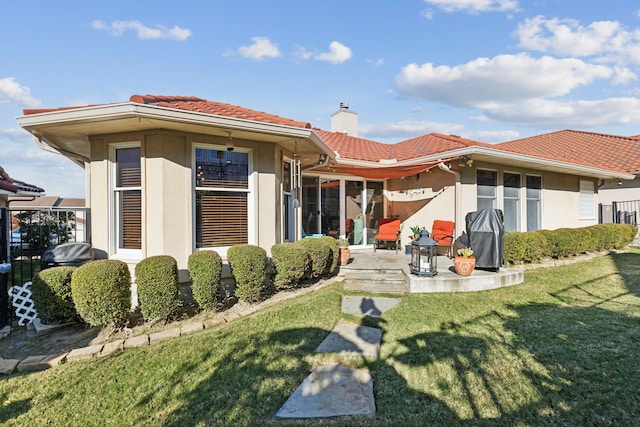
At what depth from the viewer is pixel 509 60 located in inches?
697

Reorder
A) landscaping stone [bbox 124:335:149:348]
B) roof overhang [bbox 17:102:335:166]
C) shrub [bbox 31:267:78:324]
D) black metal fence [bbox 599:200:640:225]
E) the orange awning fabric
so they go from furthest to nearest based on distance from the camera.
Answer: black metal fence [bbox 599:200:640:225], the orange awning fabric, roof overhang [bbox 17:102:335:166], shrub [bbox 31:267:78:324], landscaping stone [bbox 124:335:149:348]

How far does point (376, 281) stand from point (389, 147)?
10.7 meters

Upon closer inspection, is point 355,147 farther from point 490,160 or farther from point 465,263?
point 465,263

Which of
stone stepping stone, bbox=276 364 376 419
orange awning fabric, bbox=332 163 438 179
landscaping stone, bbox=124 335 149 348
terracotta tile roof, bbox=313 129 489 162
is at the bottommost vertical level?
stone stepping stone, bbox=276 364 376 419

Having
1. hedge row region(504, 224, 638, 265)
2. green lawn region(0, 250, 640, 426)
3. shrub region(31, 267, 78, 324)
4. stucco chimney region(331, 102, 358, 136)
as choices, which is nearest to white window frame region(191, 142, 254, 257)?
green lawn region(0, 250, 640, 426)

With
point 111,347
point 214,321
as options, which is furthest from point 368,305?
point 111,347

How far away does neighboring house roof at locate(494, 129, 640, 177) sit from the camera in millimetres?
17297

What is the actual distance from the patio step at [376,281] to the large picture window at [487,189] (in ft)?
17.1

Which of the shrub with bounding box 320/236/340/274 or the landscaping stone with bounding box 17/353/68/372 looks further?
the shrub with bounding box 320/236/340/274

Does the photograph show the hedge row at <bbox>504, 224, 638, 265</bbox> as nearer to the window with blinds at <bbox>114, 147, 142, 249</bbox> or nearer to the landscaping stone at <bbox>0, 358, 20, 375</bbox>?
the window with blinds at <bbox>114, 147, 142, 249</bbox>

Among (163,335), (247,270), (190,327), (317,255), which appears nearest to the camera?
(163,335)

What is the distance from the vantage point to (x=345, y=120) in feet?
61.5

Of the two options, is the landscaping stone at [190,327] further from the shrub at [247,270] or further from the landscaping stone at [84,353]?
the landscaping stone at [84,353]

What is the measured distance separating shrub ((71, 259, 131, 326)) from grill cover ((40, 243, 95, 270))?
1340mm
